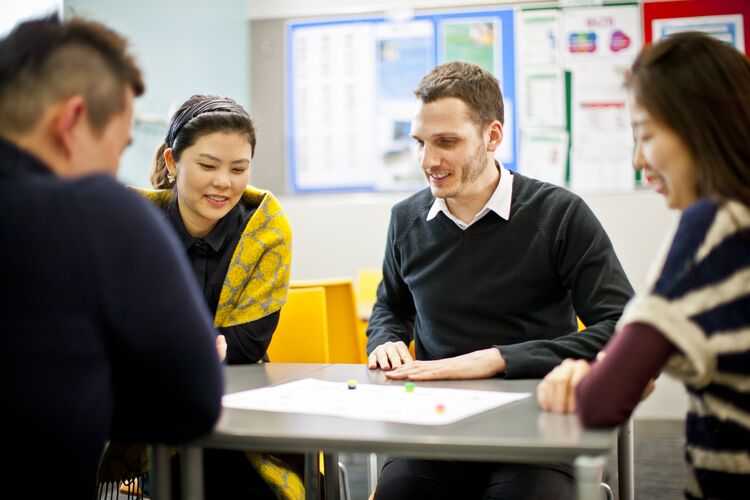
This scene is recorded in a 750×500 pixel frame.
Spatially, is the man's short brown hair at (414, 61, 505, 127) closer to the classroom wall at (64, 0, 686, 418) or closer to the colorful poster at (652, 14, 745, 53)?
the classroom wall at (64, 0, 686, 418)

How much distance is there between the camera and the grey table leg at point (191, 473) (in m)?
1.21

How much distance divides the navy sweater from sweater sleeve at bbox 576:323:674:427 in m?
0.55

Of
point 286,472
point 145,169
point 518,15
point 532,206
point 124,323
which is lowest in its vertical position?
point 286,472

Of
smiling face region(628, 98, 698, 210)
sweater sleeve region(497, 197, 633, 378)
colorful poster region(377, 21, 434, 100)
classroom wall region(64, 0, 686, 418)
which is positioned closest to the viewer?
smiling face region(628, 98, 698, 210)

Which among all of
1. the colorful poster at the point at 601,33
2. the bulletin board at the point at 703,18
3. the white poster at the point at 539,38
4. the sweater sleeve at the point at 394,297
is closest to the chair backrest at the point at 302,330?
the sweater sleeve at the point at 394,297

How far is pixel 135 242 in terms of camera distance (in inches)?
37.9

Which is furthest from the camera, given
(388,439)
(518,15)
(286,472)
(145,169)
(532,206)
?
(518,15)

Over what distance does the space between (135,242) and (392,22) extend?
391 cm

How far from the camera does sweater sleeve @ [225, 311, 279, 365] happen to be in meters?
1.83

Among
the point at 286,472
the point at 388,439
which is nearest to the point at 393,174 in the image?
the point at 286,472

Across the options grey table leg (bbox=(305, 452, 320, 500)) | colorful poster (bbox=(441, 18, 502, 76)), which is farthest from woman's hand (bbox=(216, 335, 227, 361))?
colorful poster (bbox=(441, 18, 502, 76))

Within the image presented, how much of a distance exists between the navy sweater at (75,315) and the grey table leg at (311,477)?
2.56ft

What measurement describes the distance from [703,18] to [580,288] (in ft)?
10.6

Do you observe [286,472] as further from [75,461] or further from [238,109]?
[238,109]
